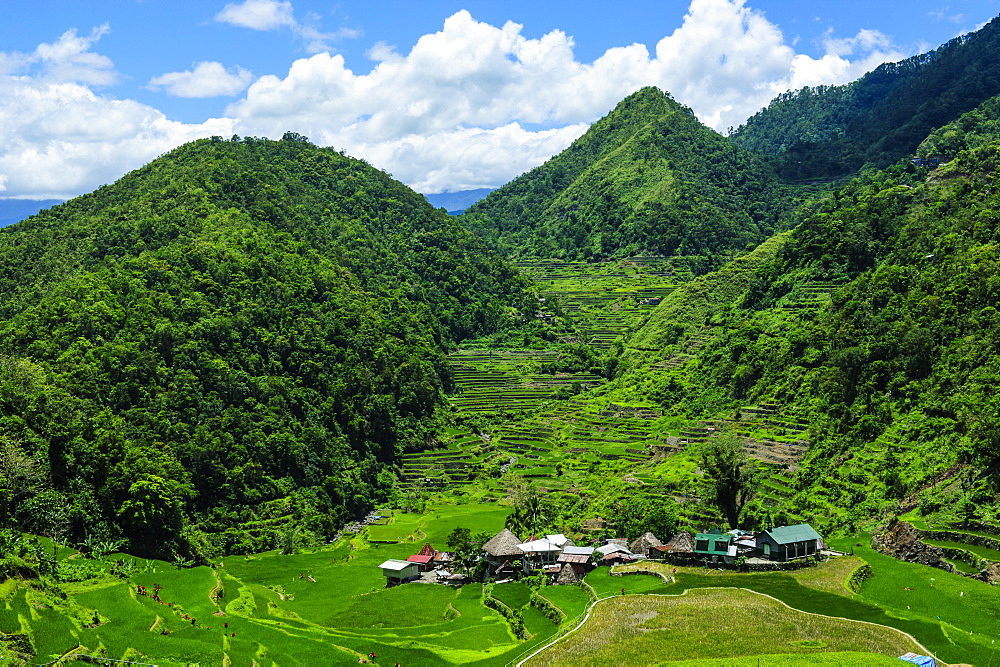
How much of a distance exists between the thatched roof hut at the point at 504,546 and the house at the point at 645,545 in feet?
18.6

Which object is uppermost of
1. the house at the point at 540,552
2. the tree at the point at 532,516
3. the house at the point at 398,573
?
the house at the point at 540,552

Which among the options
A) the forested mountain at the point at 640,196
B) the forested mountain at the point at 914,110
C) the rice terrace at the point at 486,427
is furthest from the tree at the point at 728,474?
the forested mountain at the point at 914,110

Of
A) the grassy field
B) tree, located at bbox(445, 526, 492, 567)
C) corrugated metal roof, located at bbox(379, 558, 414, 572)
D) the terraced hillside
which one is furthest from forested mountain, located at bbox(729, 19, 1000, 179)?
the grassy field

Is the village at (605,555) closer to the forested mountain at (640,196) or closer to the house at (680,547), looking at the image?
the house at (680,547)

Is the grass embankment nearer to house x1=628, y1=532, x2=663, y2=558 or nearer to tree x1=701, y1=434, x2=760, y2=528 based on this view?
house x1=628, y1=532, x2=663, y2=558

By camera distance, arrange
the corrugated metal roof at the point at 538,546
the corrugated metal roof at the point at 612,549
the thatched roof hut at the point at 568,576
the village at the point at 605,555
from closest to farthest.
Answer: the village at the point at 605,555
the thatched roof hut at the point at 568,576
the corrugated metal roof at the point at 612,549
the corrugated metal roof at the point at 538,546

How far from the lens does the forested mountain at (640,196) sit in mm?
132000

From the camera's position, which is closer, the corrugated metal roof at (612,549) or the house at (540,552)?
the corrugated metal roof at (612,549)

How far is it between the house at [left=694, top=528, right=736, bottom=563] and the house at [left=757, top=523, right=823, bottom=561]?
150cm

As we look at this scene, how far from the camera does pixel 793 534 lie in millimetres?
35875

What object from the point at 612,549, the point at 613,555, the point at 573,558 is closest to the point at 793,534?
the point at 613,555

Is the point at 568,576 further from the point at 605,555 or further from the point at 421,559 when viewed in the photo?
the point at 421,559

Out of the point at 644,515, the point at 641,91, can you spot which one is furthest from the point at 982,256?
the point at 641,91

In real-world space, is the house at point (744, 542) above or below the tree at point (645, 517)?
above
